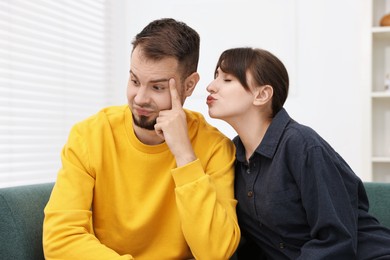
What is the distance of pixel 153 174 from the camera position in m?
1.62

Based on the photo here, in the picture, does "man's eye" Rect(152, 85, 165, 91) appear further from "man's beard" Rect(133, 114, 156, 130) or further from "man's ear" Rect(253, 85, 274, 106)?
"man's ear" Rect(253, 85, 274, 106)

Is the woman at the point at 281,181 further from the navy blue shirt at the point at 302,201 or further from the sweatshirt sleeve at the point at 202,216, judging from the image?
the sweatshirt sleeve at the point at 202,216

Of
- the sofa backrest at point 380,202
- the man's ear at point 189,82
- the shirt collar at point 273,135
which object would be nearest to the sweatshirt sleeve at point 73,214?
the man's ear at point 189,82

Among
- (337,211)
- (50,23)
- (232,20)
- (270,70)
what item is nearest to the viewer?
(337,211)

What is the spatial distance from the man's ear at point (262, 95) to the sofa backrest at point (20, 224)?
0.73 meters

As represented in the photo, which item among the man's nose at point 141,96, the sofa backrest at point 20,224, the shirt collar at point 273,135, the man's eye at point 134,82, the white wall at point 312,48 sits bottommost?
the sofa backrest at point 20,224

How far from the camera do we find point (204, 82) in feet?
12.2

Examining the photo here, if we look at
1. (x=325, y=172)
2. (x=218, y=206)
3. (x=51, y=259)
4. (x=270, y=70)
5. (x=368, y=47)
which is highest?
(x=368, y=47)

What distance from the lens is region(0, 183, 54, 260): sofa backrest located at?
1.44 meters

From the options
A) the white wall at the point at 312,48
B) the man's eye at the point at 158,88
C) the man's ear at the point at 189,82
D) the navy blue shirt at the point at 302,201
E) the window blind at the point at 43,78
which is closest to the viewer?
the navy blue shirt at the point at 302,201

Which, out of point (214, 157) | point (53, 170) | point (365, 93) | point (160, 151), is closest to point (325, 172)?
point (214, 157)

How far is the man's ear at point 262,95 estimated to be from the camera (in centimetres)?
160

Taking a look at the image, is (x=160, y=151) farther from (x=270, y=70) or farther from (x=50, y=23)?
(x=50, y=23)

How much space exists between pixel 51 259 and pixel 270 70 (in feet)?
2.75
